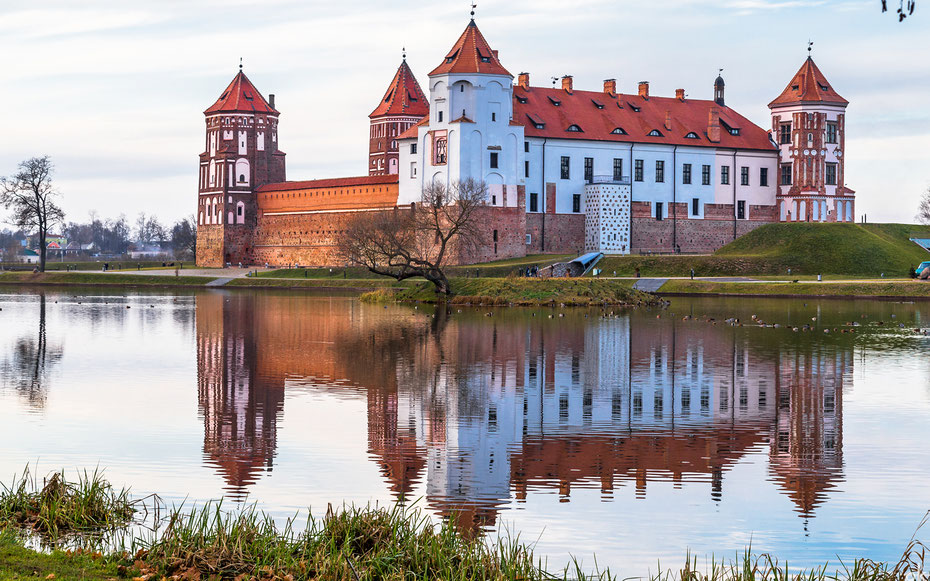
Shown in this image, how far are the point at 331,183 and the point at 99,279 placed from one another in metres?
16.0

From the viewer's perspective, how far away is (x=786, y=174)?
240ft

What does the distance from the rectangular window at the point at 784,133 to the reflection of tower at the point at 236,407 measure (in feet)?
168

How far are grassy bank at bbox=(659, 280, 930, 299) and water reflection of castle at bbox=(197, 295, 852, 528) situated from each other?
19.2 metres

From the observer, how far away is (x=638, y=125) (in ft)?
235

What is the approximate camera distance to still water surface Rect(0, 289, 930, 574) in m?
10.3

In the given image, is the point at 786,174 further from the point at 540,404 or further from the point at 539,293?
the point at 540,404

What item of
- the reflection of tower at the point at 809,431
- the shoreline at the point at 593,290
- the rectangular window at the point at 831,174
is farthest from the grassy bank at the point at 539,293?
the rectangular window at the point at 831,174

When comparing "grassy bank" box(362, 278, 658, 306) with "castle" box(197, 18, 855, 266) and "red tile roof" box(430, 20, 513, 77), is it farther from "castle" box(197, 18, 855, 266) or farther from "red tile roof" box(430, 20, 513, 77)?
"red tile roof" box(430, 20, 513, 77)

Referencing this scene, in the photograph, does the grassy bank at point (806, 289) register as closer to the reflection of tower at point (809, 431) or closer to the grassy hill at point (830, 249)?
the grassy hill at point (830, 249)

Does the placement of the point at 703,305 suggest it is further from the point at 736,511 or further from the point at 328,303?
the point at 736,511

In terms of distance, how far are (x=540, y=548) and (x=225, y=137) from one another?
77.1m


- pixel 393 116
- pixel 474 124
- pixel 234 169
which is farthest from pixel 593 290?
pixel 234 169

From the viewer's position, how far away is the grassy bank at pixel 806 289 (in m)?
48.0

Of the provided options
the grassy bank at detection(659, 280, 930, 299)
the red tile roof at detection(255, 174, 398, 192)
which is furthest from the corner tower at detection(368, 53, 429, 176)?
the grassy bank at detection(659, 280, 930, 299)
